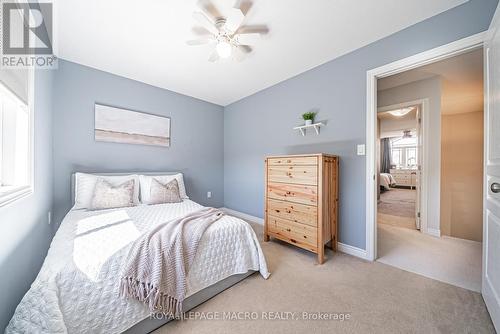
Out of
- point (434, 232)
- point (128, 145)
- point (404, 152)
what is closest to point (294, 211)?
point (434, 232)

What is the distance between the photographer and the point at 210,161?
385 centimetres

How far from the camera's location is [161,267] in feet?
3.73

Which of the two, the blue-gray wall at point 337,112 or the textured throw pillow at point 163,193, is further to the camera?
the textured throw pillow at point 163,193

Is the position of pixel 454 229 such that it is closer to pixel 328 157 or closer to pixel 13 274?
pixel 328 157

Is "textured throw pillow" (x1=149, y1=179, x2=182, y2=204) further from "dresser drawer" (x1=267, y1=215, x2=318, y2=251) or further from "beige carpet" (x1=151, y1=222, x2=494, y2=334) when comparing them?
"beige carpet" (x1=151, y1=222, x2=494, y2=334)

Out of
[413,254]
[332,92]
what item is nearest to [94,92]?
[332,92]

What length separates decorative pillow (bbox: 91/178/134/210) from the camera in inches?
83.2

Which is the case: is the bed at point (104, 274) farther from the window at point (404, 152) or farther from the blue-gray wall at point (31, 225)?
the window at point (404, 152)

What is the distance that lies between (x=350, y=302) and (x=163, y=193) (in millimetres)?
2407

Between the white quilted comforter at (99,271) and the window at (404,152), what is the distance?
9289 millimetres

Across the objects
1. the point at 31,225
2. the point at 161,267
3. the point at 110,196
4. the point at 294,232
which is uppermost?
the point at 110,196

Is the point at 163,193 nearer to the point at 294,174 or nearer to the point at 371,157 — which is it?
the point at 294,174

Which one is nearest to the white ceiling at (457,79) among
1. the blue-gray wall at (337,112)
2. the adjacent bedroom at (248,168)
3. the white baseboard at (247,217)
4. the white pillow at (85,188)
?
the adjacent bedroom at (248,168)

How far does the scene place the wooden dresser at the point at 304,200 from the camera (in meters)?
1.92
